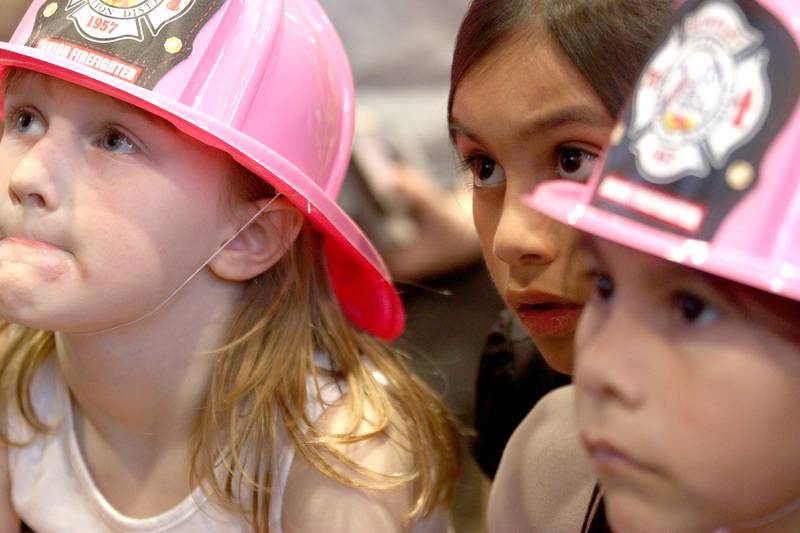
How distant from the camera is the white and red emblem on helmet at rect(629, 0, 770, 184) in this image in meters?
0.70

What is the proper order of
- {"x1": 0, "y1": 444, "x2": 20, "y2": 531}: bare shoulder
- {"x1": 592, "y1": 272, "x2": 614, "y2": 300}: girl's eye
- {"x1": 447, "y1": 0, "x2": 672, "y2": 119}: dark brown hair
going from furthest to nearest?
{"x1": 0, "y1": 444, "x2": 20, "y2": 531}: bare shoulder
{"x1": 447, "y1": 0, "x2": 672, "y2": 119}: dark brown hair
{"x1": 592, "y1": 272, "x2": 614, "y2": 300}: girl's eye

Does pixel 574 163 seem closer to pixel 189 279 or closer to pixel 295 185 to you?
pixel 295 185

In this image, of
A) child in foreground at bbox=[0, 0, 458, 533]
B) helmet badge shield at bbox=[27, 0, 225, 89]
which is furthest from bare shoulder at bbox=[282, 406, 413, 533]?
helmet badge shield at bbox=[27, 0, 225, 89]

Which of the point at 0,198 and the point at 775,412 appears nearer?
the point at 775,412

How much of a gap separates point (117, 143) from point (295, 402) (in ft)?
1.04

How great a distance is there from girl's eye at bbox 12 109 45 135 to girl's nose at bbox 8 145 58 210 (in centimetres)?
4

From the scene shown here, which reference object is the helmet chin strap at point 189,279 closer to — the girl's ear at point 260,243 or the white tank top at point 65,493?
the girl's ear at point 260,243

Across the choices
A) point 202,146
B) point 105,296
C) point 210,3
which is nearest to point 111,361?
point 105,296

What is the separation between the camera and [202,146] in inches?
43.1

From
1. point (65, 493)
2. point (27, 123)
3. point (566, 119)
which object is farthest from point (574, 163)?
point (65, 493)

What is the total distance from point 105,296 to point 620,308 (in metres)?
0.53

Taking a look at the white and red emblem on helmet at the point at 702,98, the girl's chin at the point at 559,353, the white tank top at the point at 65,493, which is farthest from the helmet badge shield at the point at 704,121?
the white tank top at the point at 65,493

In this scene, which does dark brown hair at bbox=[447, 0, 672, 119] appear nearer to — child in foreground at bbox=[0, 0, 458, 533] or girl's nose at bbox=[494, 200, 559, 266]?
girl's nose at bbox=[494, 200, 559, 266]

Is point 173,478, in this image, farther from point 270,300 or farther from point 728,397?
point 728,397
